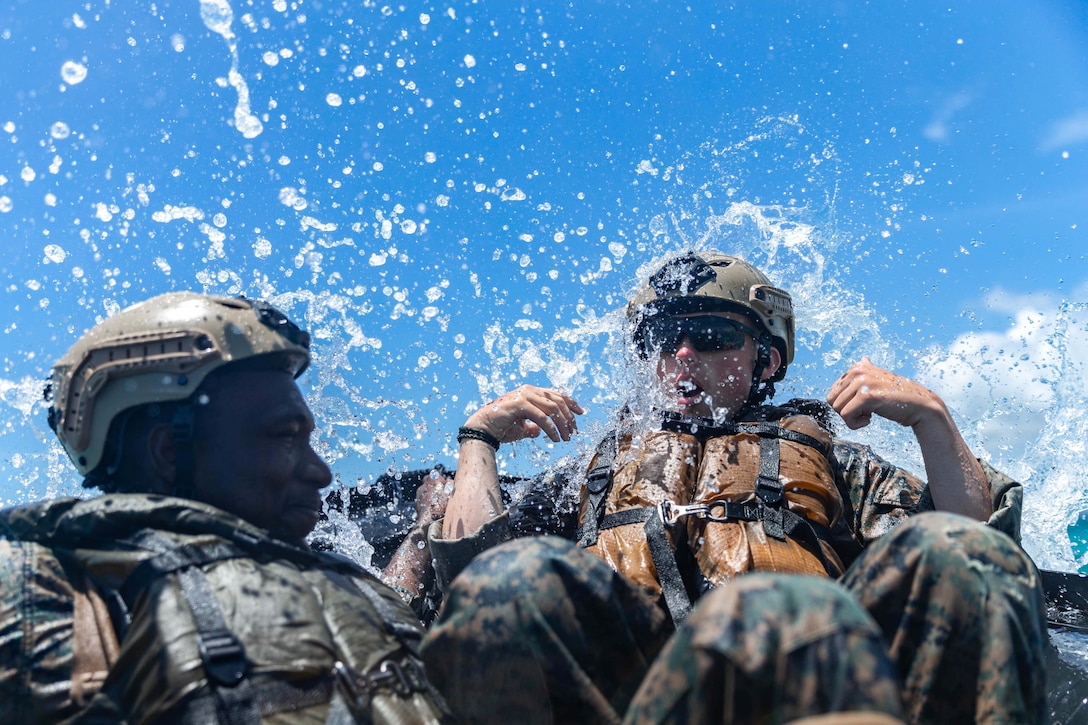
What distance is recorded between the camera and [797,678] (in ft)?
6.34

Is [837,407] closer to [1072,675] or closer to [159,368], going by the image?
[1072,675]

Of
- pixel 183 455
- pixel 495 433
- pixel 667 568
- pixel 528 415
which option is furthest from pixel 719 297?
pixel 183 455

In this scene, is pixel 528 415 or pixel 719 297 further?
pixel 719 297

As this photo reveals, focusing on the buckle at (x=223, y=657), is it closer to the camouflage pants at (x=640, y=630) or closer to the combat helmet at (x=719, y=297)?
the camouflage pants at (x=640, y=630)

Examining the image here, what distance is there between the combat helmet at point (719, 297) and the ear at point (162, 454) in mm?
3442

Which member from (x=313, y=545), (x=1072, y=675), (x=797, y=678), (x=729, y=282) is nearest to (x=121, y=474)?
(x=313, y=545)

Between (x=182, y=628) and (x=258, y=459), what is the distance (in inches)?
43.0

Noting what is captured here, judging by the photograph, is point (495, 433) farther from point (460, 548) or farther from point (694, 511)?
point (694, 511)

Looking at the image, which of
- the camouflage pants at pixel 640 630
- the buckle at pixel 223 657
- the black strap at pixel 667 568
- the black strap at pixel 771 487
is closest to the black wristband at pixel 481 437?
the black strap at pixel 667 568

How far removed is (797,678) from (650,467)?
3.33 m

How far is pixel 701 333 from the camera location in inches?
232

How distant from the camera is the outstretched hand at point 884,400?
491 cm

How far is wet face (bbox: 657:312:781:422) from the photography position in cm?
584

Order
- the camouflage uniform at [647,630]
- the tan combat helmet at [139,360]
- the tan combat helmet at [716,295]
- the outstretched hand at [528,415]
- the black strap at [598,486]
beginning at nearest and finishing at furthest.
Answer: the camouflage uniform at [647,630] → the tan combat helmet at [139,360] → the black strap at [598,486] → the outstretched hand at [528,415] → the tan combat helmet at [716,295]
